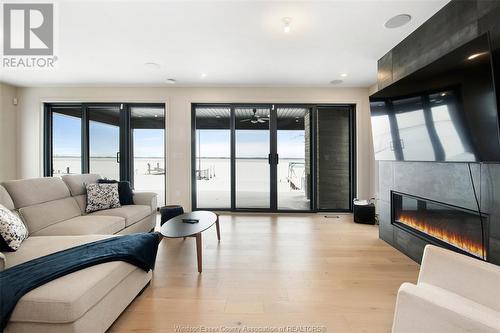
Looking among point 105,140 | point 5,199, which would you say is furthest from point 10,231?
point 105,140

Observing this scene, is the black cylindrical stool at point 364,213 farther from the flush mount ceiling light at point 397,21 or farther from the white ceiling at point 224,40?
the flush mount ceiling light at point 397,21

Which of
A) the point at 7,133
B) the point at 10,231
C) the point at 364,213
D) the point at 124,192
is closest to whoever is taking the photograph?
the point at 10,231

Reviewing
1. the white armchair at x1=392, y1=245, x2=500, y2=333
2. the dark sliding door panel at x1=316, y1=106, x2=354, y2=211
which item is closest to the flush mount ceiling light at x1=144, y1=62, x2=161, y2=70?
the dark sliding door panel at x1=316, y1=106, x2=354, y2=211

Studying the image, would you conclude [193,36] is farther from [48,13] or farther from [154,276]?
[154,276]

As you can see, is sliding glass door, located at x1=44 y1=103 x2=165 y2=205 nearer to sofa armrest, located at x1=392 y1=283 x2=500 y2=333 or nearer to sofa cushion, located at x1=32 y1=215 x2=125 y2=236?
sofa cushion, located at x1=32 y1=215 x2=125 y2=236

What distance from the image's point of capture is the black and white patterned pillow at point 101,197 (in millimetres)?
2805

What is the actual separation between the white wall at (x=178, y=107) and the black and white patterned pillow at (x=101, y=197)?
53.3 inches

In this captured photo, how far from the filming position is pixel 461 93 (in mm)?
1482

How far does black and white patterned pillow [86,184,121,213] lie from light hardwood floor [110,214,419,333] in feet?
3.18

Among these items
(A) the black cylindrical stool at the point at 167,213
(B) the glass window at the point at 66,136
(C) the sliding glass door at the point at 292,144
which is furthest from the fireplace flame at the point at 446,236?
(B) the glass window at the point at 66,136

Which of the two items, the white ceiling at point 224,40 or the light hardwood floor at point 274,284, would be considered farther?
the white ceiling at point 224,40

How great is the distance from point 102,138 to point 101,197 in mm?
2265

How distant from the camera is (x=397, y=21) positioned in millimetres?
2193

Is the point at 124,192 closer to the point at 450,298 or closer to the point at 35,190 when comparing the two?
the point at 35,190
